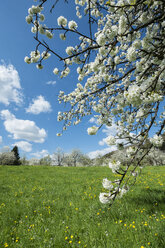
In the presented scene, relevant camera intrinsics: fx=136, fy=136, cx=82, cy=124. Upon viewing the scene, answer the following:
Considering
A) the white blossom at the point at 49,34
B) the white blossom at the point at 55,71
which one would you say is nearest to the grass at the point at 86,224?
the white blossom at the point at 55,71

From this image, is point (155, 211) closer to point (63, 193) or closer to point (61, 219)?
point (61, 219)

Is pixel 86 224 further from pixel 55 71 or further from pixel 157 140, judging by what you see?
pixel 55 71

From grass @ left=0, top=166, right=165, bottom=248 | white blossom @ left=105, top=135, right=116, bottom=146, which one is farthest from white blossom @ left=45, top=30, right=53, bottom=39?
grass @ left=0, top=166, right=165, bottom=248

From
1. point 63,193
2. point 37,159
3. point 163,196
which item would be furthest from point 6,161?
point 163,196

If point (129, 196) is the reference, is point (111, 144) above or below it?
above

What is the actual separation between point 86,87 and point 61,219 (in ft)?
13.2

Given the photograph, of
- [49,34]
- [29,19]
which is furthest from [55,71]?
[29,19]

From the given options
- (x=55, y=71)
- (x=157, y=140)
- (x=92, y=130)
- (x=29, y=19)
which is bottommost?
(x=157, y=140)

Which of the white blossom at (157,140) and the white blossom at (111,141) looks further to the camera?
the white blossom at (111,141)

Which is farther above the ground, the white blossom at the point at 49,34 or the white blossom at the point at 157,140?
the white blossom at the point at 49,34

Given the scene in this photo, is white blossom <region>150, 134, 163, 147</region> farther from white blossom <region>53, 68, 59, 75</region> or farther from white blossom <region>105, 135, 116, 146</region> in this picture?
white blossom <region>53, 68, 59, 75</region>

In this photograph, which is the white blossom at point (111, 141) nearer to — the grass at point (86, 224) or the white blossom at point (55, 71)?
the grass at point (86, 224)

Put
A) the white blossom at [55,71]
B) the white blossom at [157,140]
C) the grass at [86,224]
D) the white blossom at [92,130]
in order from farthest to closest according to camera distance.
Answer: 1. the white blossom at [55,71]
2. the grass at [86,224]
3. the white blossom at [92,130]
4. the white blossom at [157,140]

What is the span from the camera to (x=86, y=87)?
490cm
